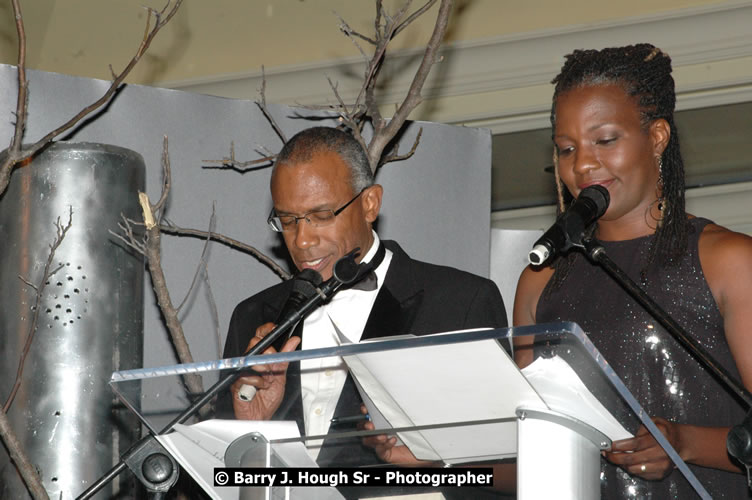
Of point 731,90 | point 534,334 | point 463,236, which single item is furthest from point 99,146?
point 731,90

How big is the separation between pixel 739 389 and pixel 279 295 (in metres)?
1.49

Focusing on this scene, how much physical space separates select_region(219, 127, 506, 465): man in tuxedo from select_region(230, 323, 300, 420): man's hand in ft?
3.57

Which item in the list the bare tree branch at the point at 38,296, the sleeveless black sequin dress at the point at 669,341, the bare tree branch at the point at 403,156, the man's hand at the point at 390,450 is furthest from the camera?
the bare tree branch at the point at 403,156

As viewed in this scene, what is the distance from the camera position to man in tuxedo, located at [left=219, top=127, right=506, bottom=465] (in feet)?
8.71

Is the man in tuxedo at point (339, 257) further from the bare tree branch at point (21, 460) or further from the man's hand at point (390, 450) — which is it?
the man's hand at point (390, 450)

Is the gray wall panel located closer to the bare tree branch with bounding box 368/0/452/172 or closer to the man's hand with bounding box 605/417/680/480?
the bare tree branch with bounding box 368/0/452/172

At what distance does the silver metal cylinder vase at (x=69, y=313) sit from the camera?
9.33 ft

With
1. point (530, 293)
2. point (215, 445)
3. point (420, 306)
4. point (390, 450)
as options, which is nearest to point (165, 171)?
point (420, 306)

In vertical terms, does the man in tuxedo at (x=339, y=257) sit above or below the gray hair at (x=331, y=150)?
below

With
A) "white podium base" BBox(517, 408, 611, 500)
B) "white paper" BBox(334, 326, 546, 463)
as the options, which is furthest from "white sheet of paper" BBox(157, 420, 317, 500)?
"white podium base" BBox(517, 408, 611, 500)

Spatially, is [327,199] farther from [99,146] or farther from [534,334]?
[534,334]

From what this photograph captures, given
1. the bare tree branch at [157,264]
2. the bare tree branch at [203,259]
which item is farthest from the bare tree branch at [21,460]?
the bare tree branch at [203,259]

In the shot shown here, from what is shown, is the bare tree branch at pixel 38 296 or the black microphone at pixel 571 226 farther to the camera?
the bare tree branch at pixel 38 296

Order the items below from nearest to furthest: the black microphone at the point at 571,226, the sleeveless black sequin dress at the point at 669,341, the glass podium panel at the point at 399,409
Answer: the glass podium panel at the point at 399,409, the black microphone at the point at 571,226, the sleeveless black sequin dress at the point at 669,341
